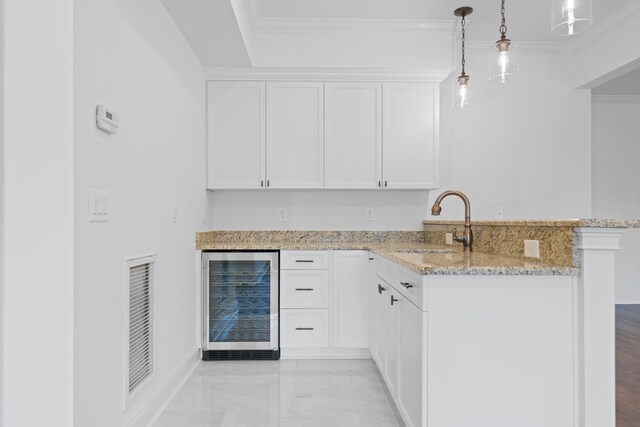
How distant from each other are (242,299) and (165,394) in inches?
35.4

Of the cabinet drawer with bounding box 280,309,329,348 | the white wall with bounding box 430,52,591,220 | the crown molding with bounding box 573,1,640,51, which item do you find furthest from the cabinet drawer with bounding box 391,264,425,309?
the crown molding with bounding box 573,1,640,51

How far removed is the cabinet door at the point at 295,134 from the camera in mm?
3371

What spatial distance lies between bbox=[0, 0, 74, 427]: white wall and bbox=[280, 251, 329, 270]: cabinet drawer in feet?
6.36

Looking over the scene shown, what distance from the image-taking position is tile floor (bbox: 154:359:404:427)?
2.13 metres

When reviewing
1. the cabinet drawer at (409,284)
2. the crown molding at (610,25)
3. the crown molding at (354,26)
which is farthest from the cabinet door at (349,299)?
the crown molding at (610,25)

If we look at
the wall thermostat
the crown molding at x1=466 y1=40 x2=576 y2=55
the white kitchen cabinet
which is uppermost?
the crown molding at x1=466 y1=40 x2=576 y2=55

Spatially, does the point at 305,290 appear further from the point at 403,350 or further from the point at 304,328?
the point at 403,350

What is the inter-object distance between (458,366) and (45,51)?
5.68 feet

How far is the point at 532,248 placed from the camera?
1.79m

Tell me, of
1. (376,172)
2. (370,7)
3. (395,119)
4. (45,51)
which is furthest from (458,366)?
(370,7)

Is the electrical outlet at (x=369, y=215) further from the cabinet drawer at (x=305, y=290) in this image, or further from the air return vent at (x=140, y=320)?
the air return vent at (x=140, y=320)

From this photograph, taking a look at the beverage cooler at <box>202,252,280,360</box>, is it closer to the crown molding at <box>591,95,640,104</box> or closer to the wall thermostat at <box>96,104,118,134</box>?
the wall thermostat at <box>96,104,118,134</box>

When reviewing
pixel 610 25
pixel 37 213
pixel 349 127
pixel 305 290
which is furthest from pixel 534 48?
pixel 37 213

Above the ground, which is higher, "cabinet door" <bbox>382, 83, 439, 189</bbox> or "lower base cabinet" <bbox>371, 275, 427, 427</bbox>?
"cabinet door" <bbox>382, 83, 439, 189</bbox>
